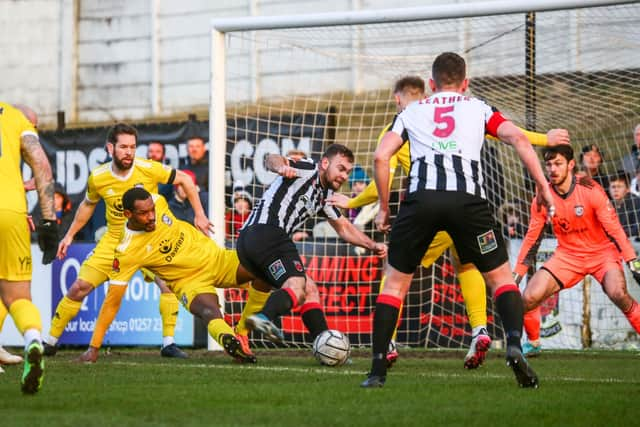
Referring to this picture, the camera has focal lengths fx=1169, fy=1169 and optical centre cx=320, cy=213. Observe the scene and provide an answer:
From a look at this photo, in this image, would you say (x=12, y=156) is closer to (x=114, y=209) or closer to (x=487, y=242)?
(x=487, y=242)

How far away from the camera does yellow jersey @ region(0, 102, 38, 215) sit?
22.3 feet

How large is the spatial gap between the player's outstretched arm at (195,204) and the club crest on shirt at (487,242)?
3723mm

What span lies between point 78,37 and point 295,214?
13333 mm

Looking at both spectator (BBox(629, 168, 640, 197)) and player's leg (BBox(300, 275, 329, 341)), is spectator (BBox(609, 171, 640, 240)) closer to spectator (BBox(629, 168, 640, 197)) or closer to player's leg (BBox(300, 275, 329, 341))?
spectator (BBox(629, 168, 640, 197))

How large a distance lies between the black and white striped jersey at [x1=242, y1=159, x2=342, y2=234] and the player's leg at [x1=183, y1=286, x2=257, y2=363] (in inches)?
26.8

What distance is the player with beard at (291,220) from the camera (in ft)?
29.2

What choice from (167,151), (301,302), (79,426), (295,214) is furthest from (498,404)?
(167,151)

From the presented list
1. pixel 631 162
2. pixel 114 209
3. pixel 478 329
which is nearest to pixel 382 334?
pixel 478 329

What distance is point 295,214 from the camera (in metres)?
9.16

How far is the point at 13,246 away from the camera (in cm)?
677

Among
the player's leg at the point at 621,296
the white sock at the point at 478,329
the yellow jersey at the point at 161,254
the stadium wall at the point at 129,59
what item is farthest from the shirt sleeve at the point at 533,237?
the stadium wall at the point at 129,59

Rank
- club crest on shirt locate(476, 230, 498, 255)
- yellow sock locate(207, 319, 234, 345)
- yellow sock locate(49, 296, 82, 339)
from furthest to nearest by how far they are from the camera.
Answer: yellow sock locate(49, 296, 82, 339) → yellow sock locate(207, 319, 234, 345) → club crest on shirt locate(476, 230, 498, 255)

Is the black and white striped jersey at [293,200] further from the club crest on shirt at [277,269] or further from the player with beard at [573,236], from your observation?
the player with beard at [573,236]

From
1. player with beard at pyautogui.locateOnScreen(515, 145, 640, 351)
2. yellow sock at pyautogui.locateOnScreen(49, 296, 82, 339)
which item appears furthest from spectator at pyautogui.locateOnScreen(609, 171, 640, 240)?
yellow sock at pyautogui.locateOnScreen(49, 296, 82, 339)
